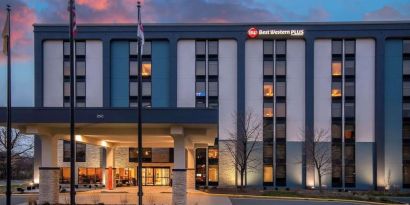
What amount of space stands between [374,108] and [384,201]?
2032 centimetres

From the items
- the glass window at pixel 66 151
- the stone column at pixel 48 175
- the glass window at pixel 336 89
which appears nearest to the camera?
the stone column at pixel 48 175

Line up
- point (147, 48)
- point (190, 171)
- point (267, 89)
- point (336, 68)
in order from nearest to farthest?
point (190, 171) → point (336, 68) → point (267, 89) → point (147, 48)

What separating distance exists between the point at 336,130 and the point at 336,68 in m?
7.27

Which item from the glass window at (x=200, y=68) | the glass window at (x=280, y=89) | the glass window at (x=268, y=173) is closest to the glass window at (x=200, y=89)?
the glass window at (x=200, y=68)

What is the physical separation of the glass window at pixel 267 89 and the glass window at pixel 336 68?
296 inches

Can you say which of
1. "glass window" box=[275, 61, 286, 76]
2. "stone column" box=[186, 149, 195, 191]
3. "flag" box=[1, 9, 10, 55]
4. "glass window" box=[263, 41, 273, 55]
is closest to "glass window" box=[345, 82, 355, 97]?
"glass window" box=[275, 61, 286, 76]

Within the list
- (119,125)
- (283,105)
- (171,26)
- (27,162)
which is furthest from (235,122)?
(27,162)

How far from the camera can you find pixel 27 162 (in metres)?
126

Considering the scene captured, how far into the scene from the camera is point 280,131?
6519cm

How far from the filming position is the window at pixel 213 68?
64.9 m

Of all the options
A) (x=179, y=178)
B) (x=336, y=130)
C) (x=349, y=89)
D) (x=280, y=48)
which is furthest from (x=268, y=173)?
(x=179, y=178)

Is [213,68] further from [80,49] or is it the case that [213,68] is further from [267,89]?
[80,49]

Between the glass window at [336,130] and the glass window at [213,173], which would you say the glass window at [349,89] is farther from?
the glass window at [213,173]

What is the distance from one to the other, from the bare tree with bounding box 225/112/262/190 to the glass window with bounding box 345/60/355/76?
11.8 m
